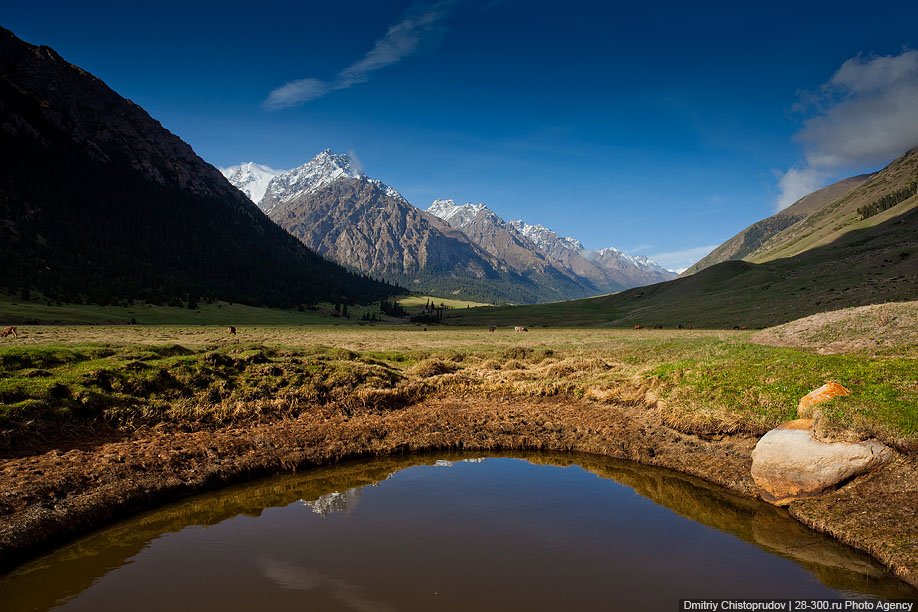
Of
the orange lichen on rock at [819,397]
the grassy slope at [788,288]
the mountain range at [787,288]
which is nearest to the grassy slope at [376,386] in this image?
the orange lichen on rock at [819,397]

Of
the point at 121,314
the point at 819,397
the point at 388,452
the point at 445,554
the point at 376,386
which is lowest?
the point at 388,452

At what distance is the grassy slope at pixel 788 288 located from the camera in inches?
2963

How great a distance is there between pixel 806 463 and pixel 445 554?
40.4ft

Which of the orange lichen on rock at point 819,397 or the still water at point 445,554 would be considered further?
the orange lichen on rock at point 819,397

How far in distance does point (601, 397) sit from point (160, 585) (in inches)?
959

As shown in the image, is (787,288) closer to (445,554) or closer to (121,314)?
(445,554)

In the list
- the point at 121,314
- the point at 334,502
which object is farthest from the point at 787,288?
the point at 121,314

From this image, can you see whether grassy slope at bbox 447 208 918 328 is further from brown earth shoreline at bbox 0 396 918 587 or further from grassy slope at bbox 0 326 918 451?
brown earth shoreline at bbox 0 396 918 587

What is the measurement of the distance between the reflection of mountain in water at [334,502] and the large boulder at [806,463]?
14261 millimetres

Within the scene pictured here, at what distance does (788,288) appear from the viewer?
323 ft

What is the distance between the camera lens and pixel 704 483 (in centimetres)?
1761

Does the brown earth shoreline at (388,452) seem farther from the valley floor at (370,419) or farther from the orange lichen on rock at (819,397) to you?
the orange lichen on rock at (819,397)

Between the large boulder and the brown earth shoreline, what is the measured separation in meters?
0.40

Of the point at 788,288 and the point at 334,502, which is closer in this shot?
the point at 334,502
